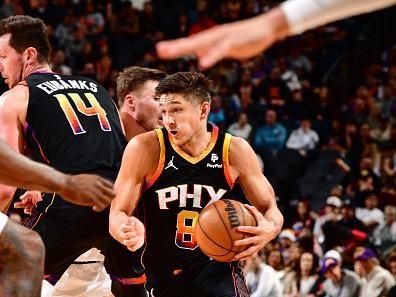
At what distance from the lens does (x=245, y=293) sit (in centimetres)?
529

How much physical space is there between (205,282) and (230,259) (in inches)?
17.8

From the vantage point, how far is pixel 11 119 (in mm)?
5414

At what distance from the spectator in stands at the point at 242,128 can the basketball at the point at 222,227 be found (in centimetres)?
1005

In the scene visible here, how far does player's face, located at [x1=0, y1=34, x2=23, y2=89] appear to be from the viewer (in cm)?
579

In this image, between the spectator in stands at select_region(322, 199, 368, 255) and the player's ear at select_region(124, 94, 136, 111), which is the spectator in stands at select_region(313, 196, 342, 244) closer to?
the spectator in stands at select_region(322, 199, 368, 255)

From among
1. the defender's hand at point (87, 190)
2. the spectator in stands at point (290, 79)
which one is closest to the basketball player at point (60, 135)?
the defender's hand at point (87, 190)

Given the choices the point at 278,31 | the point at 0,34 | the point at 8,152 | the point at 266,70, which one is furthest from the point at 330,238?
the point at 278,31

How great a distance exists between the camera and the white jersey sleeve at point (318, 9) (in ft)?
8.57

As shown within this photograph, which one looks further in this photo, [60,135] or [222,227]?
[60,135]

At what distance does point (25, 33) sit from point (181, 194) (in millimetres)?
1599

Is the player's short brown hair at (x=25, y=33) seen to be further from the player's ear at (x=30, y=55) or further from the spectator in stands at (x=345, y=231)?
the spectator in stands at (x=345, y=231)

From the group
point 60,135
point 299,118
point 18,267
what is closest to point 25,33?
point 60,135

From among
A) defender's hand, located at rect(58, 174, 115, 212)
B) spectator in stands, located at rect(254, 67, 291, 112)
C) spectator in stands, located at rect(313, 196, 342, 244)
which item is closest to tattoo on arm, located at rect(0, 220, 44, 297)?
defender's hand, located at rect(58, 174, 115, 212)

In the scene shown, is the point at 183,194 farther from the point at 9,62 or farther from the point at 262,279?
the point at 262,279
